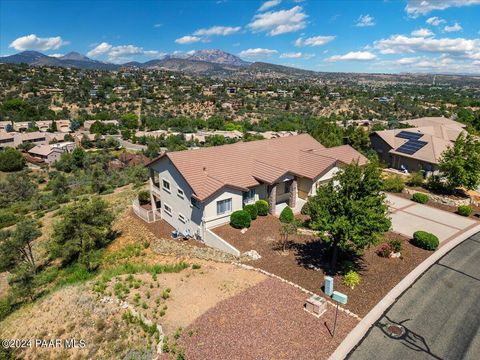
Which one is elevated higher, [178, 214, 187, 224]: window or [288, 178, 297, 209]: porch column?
[288, 178, 297, 209]: porch column

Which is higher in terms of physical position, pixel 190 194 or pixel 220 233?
pixel 190 194

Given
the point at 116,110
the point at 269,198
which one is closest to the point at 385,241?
the point at 269,198

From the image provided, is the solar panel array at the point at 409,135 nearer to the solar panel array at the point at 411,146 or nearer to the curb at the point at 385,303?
the solar panel array at the point at 411,146

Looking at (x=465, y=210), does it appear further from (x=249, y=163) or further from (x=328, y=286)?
(x=249, y=163)

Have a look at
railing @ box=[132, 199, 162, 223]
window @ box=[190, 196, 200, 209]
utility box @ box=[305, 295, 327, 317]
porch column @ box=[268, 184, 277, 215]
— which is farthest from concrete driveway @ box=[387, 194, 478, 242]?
railing @ box=[132, 199, 162, 223]

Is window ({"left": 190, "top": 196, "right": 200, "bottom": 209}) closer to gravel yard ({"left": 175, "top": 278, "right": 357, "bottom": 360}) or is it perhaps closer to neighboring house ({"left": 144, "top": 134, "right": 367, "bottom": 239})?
neighboring house ({"left": 144, "top": 134, "right": 367, "bottom": 239})

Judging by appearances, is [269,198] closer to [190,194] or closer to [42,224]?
[190,194]

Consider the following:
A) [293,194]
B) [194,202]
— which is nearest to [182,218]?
[194,202]
